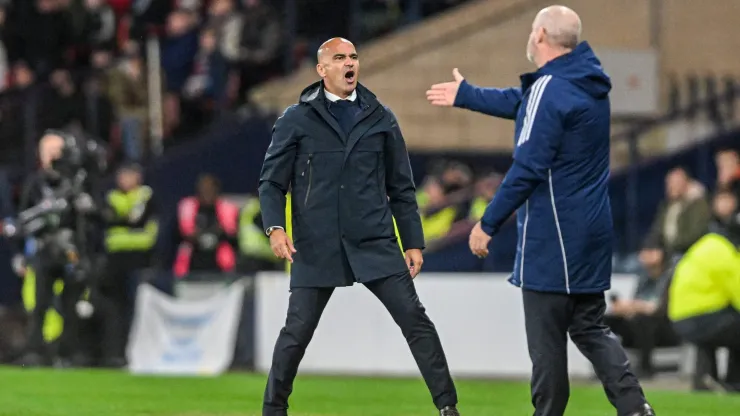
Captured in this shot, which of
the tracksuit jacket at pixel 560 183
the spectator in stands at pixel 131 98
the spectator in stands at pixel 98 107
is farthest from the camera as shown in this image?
the spectator in stands at pixel 131 98

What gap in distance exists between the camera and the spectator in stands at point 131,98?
22453 mm

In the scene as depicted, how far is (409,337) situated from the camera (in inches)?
364

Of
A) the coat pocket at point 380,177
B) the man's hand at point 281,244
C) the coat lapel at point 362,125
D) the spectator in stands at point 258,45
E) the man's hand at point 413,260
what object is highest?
the spectator in stands at point 258,45

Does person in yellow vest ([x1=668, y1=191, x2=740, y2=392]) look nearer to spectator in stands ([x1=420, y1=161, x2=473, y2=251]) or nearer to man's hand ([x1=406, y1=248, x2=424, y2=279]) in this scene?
spectator in stands ([x1=420, y1=161, x2=473, y2=251])

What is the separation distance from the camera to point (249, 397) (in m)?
13.4

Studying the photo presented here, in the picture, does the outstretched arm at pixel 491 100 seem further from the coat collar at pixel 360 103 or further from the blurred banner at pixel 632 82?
the blurred banner at pixel 632 82

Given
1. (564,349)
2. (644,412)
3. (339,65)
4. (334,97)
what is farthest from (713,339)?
(339,65)

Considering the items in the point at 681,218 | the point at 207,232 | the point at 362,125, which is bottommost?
the point at 207,232

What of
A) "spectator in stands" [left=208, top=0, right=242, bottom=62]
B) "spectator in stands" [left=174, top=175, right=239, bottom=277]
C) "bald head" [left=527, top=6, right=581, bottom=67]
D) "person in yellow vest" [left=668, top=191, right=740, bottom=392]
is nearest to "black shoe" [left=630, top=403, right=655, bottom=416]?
"bald head" [left=527, top=6, right=581, bottom=67]

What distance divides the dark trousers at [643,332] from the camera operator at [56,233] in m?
5.60

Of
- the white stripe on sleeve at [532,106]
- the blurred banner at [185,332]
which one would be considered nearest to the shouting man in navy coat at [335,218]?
the white stripe on sleeve at [532,106]

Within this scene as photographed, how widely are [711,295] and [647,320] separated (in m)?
1.71

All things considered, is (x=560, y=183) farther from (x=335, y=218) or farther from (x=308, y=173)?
(x=308, y=173)

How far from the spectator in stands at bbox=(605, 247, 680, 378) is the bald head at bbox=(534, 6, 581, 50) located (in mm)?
7666
